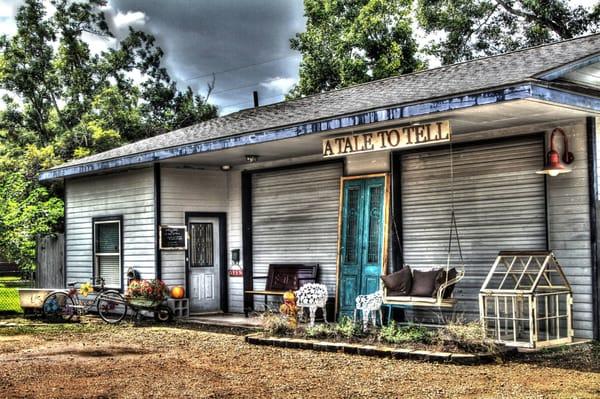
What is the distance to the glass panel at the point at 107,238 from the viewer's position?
16641mm

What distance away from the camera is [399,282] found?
11438 millimetres

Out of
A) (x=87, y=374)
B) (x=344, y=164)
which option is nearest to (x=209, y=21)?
(x=344, y=164)

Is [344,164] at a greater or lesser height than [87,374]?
greater

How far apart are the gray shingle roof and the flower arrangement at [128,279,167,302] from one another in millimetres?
2532

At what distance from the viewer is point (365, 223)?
42.5 feet

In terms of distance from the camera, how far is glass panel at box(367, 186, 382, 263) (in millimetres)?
12773

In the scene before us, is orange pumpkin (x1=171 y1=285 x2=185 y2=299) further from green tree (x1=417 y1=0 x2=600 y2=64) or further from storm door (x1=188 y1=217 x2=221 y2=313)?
green tree (x1=417 y1=0 x2=600 y2=64)

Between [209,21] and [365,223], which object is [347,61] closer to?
[365,223]

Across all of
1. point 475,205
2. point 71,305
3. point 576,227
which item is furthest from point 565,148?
point 71,305

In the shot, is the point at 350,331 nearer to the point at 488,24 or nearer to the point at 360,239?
the point at 360,239

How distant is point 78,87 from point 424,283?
3093 centimetres

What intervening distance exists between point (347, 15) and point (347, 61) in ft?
8.10

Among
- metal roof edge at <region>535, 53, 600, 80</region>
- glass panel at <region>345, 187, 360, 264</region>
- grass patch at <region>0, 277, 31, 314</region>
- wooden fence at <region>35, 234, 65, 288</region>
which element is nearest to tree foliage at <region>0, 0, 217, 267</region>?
grass patch at <region>0, 277, 31, 314</region>

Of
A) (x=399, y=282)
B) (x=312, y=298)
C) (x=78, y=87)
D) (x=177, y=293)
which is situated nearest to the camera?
(x=399, y=282)
